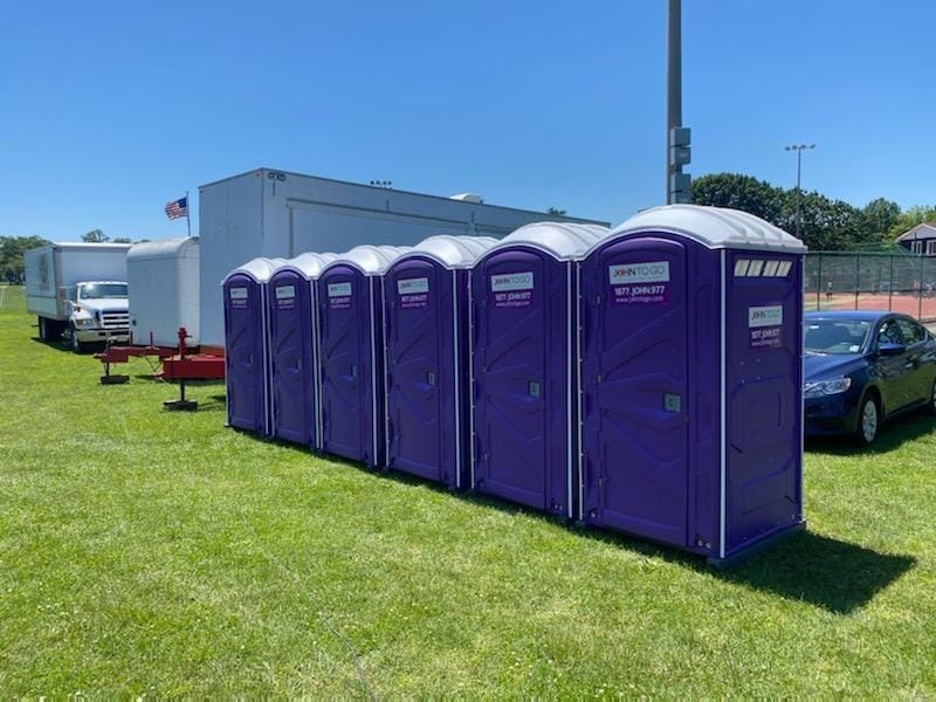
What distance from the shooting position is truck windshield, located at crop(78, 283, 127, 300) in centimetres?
2203

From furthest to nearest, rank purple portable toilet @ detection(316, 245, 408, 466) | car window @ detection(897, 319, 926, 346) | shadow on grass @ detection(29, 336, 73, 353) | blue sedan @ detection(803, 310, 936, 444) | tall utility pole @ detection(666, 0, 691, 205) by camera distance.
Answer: shadow on grass @ detection(29, 336, 73, 353)
car window @ detection(897, 319, 926, 346)
tall utility pole @ detection(666, 0, 691, 205)
blue sedan @ detection(803, 310, 936, 444)
purple portable toilet @ detection(316, 245, 408, 466)

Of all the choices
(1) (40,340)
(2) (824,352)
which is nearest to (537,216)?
(2) (824,352)

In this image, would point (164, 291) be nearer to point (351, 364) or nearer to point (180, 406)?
point (180, 406)

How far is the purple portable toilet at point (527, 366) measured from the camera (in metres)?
5.59

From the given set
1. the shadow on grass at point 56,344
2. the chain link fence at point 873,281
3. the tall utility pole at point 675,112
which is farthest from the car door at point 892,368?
the shadow on grass at point 56,344

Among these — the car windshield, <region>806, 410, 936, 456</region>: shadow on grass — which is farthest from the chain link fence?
the car windshield

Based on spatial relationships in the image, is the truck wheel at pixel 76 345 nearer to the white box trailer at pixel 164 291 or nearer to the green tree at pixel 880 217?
the white box trailer at pixel 164 291

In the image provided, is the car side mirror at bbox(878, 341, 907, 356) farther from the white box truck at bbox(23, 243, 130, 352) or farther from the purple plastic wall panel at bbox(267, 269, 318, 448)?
the white box truck at bbox(23, 243, 130, 352)

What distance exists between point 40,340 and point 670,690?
27.9m

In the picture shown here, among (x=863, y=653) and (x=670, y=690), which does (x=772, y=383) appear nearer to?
(x=863, y=653)

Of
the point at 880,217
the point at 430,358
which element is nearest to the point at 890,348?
the point at 430,358

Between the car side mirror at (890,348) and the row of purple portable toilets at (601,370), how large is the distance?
13.0 feet

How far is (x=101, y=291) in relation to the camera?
2219 cm

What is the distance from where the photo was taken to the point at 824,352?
28.5ft
